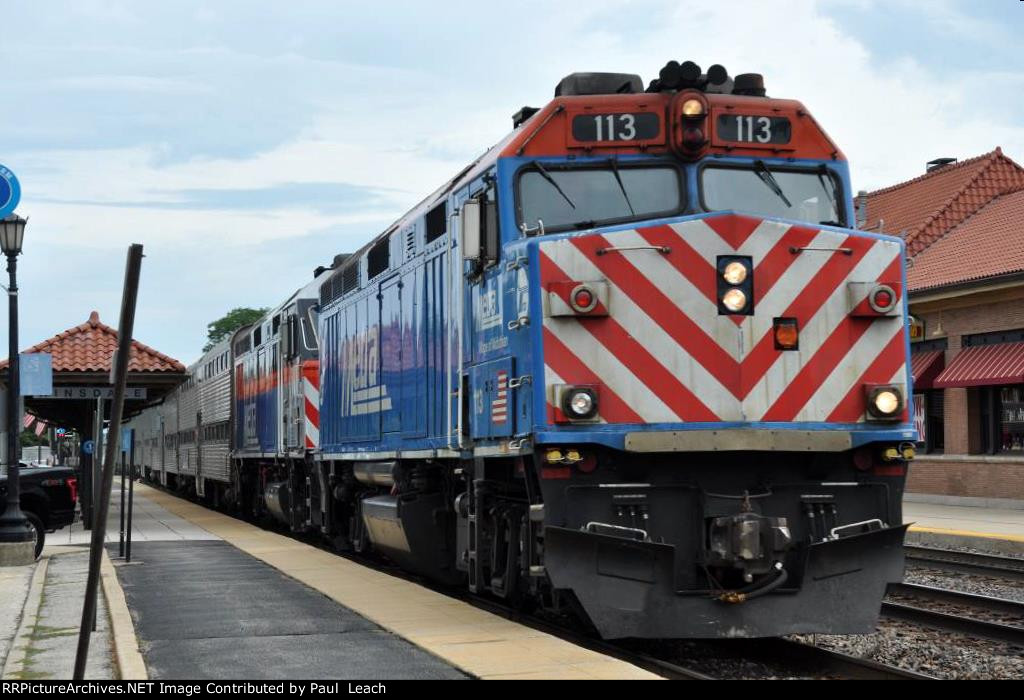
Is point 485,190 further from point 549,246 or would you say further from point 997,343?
point 997,343

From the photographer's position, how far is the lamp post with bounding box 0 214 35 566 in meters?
16.2

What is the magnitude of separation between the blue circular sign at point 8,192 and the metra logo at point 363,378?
3890 mm

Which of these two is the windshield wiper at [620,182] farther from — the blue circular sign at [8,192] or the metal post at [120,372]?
the blue circular sign at [8,192]

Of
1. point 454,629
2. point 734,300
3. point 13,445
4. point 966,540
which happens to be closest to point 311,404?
point 13,445

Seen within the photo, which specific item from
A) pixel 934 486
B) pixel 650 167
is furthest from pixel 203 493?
pixel 650 167

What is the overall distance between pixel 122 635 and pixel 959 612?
24.5ft

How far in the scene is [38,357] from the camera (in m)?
18.9

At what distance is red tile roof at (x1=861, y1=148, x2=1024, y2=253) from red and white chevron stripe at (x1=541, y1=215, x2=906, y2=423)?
79.8 ft

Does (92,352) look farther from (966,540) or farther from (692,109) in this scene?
(692,109)

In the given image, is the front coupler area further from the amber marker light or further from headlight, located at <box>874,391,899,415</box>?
the amber marker light

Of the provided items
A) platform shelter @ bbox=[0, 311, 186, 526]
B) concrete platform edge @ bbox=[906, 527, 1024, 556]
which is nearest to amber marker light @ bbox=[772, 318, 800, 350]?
concrete platform edge @ bbox=[906, 527, 1024, 556]

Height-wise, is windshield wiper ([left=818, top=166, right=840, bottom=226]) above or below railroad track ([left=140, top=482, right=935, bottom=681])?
above

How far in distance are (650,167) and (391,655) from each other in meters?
3.76

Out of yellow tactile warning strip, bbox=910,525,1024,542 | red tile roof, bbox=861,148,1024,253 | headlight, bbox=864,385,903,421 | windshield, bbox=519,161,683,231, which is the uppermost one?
red tile roof, bbox=861,148,1024,253
